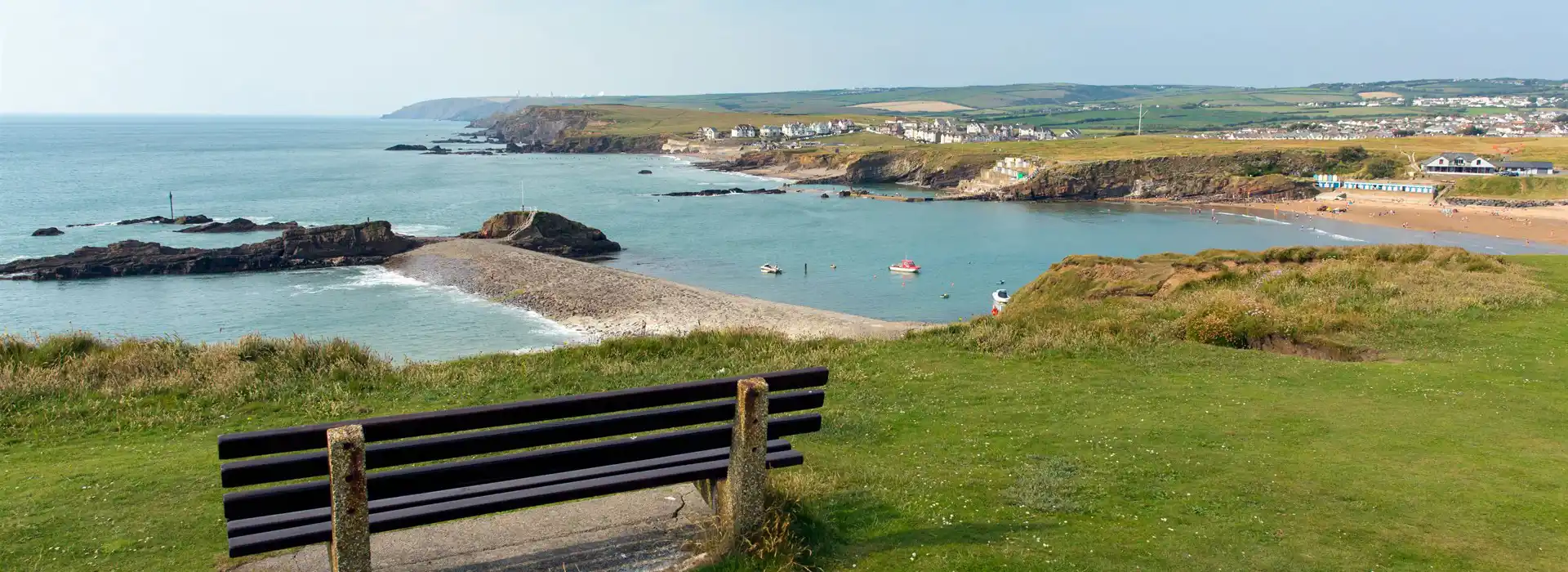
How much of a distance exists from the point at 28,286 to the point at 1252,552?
57.4m

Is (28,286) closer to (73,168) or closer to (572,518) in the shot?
(572,518)

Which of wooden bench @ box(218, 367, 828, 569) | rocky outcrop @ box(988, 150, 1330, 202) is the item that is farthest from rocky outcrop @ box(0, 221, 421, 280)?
rocky outcrop @ box(988, 150, 1330, 202)

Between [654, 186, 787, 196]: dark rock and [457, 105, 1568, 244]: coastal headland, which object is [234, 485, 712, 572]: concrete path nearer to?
[457, 105, 1568, 244]: coastal headland

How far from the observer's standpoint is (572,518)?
20.6 feet

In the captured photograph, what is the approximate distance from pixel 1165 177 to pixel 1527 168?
33502 millimetres

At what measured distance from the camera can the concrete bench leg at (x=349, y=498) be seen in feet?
14.6

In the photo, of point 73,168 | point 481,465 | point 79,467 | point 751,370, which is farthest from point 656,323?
point 73,168

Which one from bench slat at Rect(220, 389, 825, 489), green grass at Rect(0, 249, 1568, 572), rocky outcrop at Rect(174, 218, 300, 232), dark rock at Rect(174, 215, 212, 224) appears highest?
bench slat at Rect(220, 389, 825, 489)

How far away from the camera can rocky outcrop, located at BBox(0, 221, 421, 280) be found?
49.3 meters

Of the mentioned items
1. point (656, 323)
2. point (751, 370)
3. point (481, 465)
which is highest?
point (481, 465)

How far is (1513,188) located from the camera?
283 ft

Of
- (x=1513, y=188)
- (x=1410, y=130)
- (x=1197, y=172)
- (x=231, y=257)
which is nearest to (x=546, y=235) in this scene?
(x=231, y=257)

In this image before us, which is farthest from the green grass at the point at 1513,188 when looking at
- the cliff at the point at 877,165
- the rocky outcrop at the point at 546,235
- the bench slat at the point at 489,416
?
the bench slat at the point at 489,416

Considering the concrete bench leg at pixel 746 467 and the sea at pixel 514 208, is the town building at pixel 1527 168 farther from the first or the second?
the concrete bench leg at pixel 746 467
